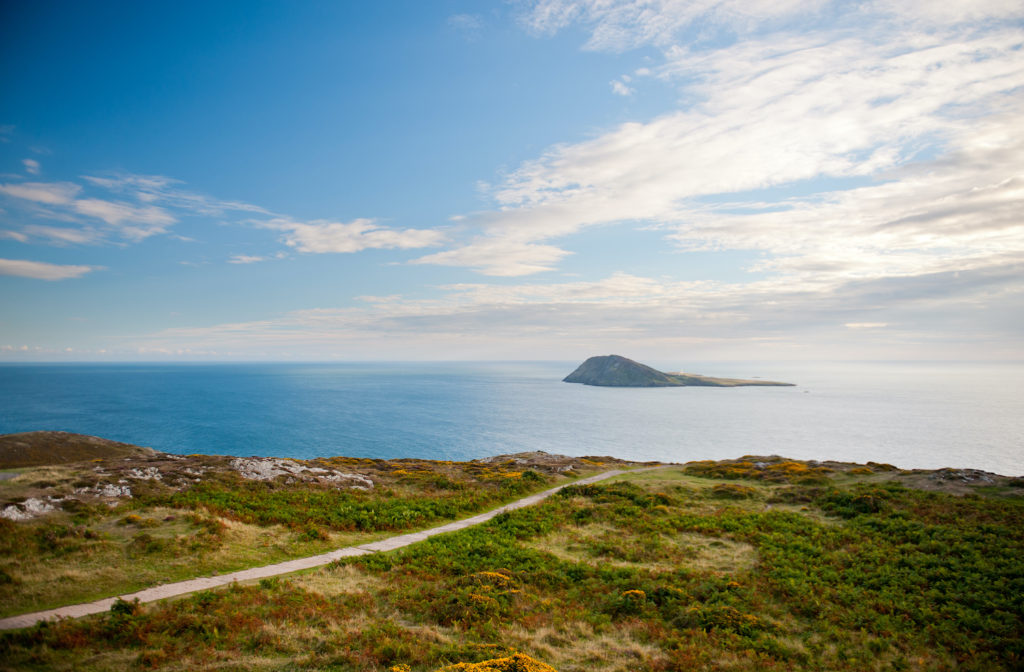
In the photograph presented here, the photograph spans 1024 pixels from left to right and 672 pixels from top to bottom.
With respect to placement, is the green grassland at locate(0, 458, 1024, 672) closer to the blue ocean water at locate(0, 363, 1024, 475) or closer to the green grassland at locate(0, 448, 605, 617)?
the green grassland at locate(0, 448, 605, 617)

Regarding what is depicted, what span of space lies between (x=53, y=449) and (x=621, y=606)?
A: 75197mm

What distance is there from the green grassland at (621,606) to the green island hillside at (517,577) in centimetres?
9

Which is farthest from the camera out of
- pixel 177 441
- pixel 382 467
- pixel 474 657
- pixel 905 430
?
pixel 905 430

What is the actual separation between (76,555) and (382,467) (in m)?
31.9

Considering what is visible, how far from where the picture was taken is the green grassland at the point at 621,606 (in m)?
12.8

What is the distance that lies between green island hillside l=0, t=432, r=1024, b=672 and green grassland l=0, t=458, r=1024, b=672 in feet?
0.29

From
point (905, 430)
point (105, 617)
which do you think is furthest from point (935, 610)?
point (905, 430)

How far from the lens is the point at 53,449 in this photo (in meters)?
56.6

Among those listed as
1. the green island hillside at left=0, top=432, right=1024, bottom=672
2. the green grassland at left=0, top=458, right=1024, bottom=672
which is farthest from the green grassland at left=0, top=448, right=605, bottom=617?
the green grassland at left=0, top=458, right=1024, bottom=672

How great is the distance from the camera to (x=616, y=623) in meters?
16.0

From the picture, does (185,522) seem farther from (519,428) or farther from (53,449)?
(519,428)

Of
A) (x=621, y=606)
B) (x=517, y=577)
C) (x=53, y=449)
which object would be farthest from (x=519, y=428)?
(x=621, y=606)

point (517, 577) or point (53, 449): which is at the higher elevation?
point (517, 577)

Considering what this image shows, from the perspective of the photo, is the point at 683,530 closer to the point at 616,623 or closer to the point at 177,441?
the point at 616,623
